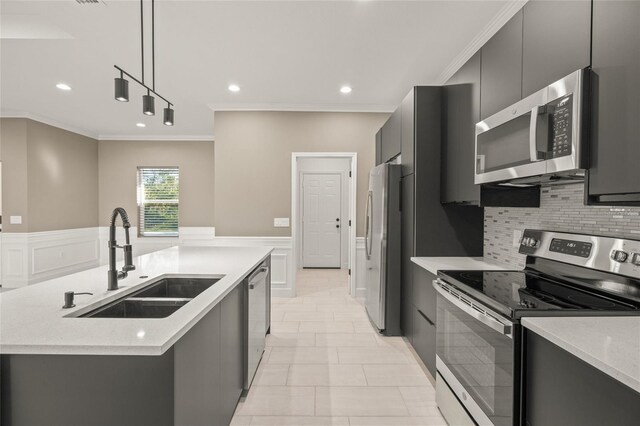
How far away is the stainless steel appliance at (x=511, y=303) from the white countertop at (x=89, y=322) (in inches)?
46.9

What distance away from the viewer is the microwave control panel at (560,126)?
126 cm

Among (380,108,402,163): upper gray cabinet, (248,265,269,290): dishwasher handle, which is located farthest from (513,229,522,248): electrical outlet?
(248,265,269,290): dishwasher handle

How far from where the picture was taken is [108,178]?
6543 millimetres

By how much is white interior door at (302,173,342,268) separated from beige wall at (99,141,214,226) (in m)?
2.03

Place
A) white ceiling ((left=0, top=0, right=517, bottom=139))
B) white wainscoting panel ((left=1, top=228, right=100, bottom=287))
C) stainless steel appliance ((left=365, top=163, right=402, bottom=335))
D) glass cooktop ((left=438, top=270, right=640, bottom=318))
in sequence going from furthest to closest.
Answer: white wainscoting panel ((left=1, top=228, right=100, bottom=287)) < stainless steel appliance ((left=365, top=163, right=402, bottom=335)) < white ceiling ((left=0, top=0, right=517, bottom=139)) < glass cooktop ((left=438, top=270, right=640, bottom=318))

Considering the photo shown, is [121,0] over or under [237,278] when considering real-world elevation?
over

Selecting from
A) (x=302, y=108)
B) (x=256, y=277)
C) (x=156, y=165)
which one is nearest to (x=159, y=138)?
(x=156, y=165)

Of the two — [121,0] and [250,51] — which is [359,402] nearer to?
[250,51]

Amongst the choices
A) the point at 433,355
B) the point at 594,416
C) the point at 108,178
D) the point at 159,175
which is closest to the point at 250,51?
the point at 433,355

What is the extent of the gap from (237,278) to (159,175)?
580cm

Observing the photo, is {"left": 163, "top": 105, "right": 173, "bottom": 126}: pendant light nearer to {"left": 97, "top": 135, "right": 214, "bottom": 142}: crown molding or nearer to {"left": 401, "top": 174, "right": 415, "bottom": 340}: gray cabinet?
{"left": 401, "top": 174, "right": 415, "bottom": 340}: gray cabinet

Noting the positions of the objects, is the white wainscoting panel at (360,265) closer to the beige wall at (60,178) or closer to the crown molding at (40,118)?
the beige wall at (60,178)

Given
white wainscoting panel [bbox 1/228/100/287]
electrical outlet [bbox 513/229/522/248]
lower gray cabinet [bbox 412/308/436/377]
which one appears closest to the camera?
electrical outlet [bbox 513/229/522/248]

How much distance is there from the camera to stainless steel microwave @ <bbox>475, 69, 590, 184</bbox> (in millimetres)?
1226
